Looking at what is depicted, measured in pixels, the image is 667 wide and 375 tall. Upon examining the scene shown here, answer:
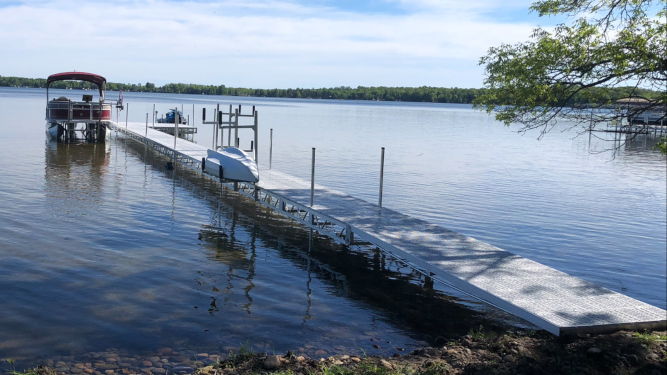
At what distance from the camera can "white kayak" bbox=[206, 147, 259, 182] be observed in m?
14.8

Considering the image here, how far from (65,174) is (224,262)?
11.7m

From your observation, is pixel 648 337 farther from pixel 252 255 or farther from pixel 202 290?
pixel 252 255

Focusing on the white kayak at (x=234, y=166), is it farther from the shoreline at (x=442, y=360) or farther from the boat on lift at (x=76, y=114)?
the boat on lift at (x=76, y=114)

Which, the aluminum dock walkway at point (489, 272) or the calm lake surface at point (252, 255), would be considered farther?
the calm lake surface at point (252, 255)

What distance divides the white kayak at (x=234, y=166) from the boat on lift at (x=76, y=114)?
17.4 meters

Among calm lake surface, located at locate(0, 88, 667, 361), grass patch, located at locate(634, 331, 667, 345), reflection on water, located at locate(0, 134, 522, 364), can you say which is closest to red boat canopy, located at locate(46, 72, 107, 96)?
calm lake surface, located at locate(0, 88, 667, 361)

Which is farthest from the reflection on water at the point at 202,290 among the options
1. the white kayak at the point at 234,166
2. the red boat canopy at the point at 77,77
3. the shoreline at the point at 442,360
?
the red boat canopy at the point at 77,77

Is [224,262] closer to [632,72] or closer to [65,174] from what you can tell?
[632,72]

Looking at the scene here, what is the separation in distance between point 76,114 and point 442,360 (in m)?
28.5

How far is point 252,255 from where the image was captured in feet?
38.4

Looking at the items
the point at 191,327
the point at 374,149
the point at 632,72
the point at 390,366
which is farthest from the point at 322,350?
the point at 374,149

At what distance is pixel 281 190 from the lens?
14227mm

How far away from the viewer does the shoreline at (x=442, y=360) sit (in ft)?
20.1

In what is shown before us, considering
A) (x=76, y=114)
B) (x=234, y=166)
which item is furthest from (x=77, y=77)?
(x=234, y=166)
